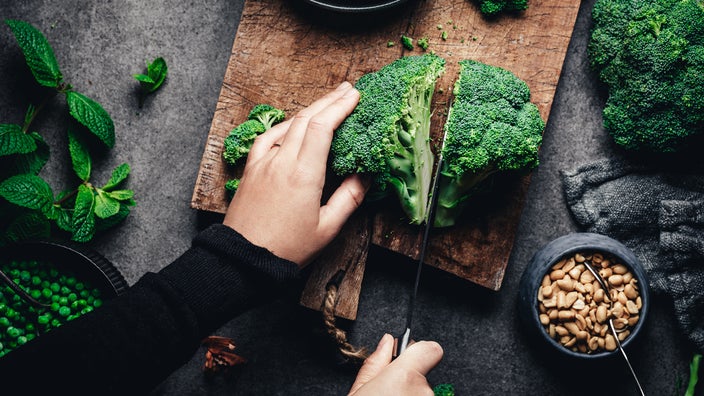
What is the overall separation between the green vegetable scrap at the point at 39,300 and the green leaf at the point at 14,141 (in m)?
0.46

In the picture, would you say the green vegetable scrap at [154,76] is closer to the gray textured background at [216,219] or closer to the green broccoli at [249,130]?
the gray textured background at [216,219]

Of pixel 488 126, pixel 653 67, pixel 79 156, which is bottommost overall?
pixel 79 156

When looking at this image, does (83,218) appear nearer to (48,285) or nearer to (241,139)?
(48,285)

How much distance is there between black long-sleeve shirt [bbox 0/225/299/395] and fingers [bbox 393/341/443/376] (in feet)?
1.61

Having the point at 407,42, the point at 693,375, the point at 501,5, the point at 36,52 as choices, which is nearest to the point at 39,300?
the point at 36,52

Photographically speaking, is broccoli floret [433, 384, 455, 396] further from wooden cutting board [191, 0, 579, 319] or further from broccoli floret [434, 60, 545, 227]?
broccoli floret [434, 60, 545, 227]

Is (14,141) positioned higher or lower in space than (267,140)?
lower

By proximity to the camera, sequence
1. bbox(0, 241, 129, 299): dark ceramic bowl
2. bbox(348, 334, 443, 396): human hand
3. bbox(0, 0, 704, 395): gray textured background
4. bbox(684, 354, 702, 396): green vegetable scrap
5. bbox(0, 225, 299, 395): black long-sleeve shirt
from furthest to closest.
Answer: bbox(0, 0, 704, 395): gray textured background
bbox(684, 354, 702, 396): green vegetable scrap
bbox(0, 241, 129, 299): dark ceramic bowl
bbox(348, 334, 443, 396): human hand
bbox(0, 225, 299, 395): black long-sleeve shirt

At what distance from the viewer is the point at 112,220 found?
2.49m

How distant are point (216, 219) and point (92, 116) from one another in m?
0.69

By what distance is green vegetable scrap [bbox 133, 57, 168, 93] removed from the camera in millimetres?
2469

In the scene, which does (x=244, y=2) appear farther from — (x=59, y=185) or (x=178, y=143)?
(x=59, y=185)

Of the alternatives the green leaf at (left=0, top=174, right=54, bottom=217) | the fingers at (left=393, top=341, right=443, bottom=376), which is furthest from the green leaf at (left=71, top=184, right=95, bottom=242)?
the fingers at (left=393, top=341, right=443, bottom=376)

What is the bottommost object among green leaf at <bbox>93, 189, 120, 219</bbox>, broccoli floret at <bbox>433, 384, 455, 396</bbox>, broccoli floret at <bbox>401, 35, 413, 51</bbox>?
broccoli floret at <bbox>433, 384, 455, 396</bbox>
